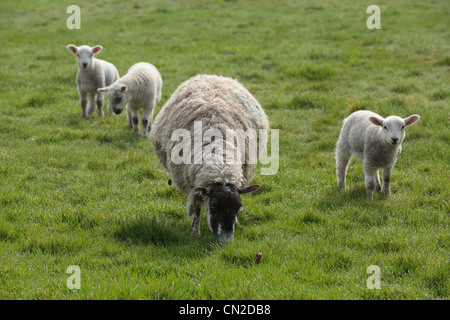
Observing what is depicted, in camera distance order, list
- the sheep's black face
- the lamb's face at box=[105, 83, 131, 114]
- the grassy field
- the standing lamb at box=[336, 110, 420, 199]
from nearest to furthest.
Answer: the grassy field → the sheep's black face → the standing lamb at box=[336, 110, 420, 199] → the lamb's face at box=[105, 83, 131, 114]

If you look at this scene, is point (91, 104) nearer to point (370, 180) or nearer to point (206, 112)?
point (206, 112)

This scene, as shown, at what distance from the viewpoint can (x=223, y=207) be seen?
4.55 meters

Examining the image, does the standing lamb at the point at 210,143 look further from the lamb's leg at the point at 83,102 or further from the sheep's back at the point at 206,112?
the lamb's leg at the point at 83,102

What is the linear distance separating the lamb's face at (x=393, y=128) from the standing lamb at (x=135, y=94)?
15.3 ft

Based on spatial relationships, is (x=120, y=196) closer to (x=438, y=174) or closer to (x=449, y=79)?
(x=438, y=174)

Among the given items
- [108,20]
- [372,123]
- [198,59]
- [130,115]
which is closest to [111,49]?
[198,59]

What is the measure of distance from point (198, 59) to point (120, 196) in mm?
8537

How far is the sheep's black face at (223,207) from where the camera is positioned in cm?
456

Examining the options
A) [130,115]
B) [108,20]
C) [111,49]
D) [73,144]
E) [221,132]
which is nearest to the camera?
[221,132]

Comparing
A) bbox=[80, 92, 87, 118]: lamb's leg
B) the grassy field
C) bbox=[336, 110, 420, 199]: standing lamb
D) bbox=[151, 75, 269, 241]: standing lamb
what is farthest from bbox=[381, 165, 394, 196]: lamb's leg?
bbox=[80, 92, 87, 118]: lamb's leg

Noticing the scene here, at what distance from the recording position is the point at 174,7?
21891 millimetres

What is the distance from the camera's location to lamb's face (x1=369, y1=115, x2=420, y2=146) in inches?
223

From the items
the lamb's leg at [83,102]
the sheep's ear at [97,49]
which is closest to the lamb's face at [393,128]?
the lamb's leg at [83,102]

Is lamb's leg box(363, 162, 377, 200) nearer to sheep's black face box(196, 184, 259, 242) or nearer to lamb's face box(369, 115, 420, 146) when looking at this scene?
lamb's face box(369, 115, 420, 146)
